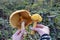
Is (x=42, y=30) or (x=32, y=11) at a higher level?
(x=42, y=30)

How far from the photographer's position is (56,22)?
2.55 meters

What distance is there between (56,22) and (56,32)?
0.13 m

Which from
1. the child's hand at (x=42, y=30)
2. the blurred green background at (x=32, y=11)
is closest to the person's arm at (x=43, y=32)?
the child's hand at (x=42, y=30)

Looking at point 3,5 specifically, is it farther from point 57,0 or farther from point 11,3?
point 57,0

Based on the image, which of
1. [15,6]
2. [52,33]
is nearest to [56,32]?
[52,33]

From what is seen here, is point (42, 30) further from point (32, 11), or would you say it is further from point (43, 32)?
point (32, 11)

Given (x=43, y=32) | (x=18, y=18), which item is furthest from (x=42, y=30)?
(x=18, y=18)

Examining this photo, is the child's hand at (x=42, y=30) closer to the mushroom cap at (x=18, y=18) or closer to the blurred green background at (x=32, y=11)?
the mushroom cap at (x=18, y=18)

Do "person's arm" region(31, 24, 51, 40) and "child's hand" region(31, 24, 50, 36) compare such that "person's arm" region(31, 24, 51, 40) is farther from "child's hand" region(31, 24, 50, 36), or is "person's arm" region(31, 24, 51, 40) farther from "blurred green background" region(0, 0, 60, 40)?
"blurred green background" region(0, 0, 60, 40)

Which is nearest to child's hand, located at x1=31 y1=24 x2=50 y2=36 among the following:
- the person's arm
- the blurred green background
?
the person's arm

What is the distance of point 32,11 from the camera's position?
2977mm

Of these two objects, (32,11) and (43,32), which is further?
(32,11)

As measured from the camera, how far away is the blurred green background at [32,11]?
2.53 metres

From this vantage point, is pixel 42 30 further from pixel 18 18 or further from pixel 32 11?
pixel 32 11
